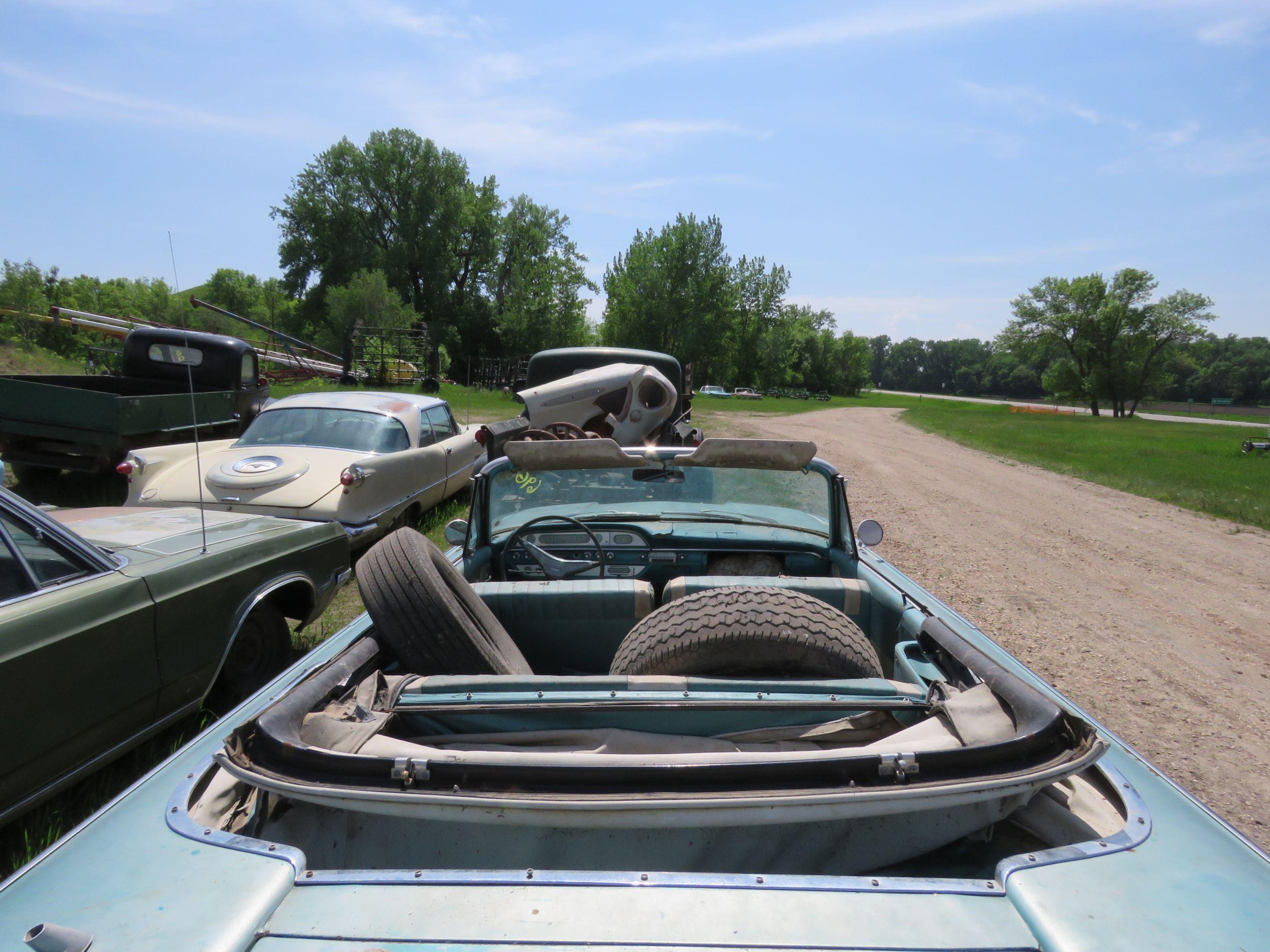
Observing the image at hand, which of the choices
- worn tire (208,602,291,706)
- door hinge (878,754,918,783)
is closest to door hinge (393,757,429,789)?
door hinge (878,754,918,783)

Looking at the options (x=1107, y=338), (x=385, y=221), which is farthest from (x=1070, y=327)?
(x=385, y=221)

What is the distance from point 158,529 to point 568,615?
2520mm

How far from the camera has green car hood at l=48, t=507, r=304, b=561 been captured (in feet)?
11.4

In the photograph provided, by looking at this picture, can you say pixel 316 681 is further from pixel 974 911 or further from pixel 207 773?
pixel 974 911

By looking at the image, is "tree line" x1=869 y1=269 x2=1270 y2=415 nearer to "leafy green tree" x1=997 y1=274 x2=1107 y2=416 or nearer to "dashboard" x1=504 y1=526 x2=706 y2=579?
"leafy green tree" x1=997 y1=274 x2=1107 y2=416

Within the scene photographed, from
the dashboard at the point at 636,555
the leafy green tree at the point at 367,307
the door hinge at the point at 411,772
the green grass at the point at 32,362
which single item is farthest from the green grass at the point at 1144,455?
the leafy green tree at the point at 367,307

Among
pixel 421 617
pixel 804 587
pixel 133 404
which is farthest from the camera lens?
pixel 133 404

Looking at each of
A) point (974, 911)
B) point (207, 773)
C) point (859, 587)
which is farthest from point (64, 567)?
point (974, 911)

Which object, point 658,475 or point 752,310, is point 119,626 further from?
point 752,310

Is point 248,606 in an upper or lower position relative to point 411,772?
lower

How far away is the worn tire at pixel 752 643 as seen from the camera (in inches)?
79.7

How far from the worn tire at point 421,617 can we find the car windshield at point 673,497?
4.10 ft

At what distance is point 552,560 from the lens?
3.38 metres

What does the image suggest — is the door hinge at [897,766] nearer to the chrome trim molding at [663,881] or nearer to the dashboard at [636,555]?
the chrome trim molding at [663,881]
